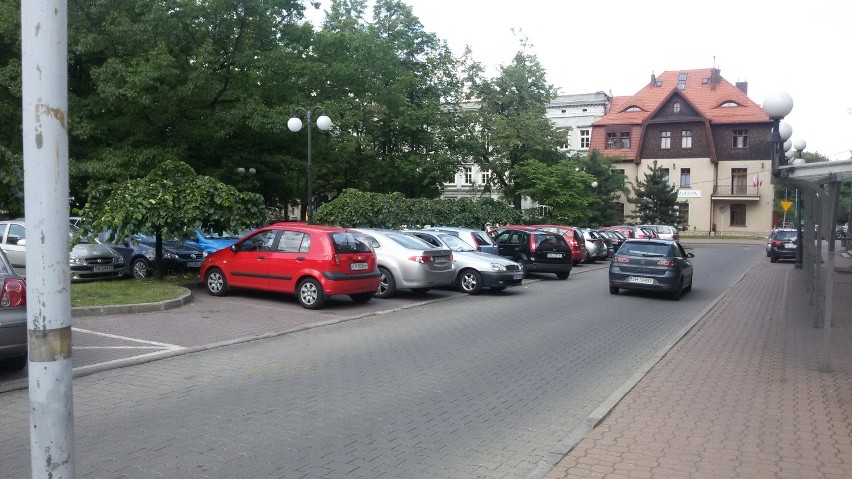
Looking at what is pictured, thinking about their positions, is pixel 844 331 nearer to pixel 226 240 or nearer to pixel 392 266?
pixel 392 266

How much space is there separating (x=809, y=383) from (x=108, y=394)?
7.75 metres

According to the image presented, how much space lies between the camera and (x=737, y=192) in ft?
211

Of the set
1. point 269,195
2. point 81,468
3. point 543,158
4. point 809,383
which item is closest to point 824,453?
point 809,383

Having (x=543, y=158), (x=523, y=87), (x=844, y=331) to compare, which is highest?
(x=523, y=87)

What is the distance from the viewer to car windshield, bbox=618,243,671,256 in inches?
700

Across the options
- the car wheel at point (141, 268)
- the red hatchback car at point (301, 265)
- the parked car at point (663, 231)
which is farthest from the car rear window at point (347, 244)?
the parked car at point (663, 231)

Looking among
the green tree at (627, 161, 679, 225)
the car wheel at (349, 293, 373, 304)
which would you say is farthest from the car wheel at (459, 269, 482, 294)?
the green tree at (627, 161, 679, 225)

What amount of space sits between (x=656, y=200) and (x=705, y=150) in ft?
29.6

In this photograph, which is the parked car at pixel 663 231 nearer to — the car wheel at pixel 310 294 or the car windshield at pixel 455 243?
the car windshield at pixel 455 243

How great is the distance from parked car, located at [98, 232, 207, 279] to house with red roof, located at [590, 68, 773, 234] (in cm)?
5073

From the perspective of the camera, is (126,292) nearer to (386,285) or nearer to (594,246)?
(386,285)

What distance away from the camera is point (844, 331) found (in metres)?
12.1

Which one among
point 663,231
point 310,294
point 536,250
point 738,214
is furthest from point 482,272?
point 738,214

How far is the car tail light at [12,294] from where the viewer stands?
24.2 feet
